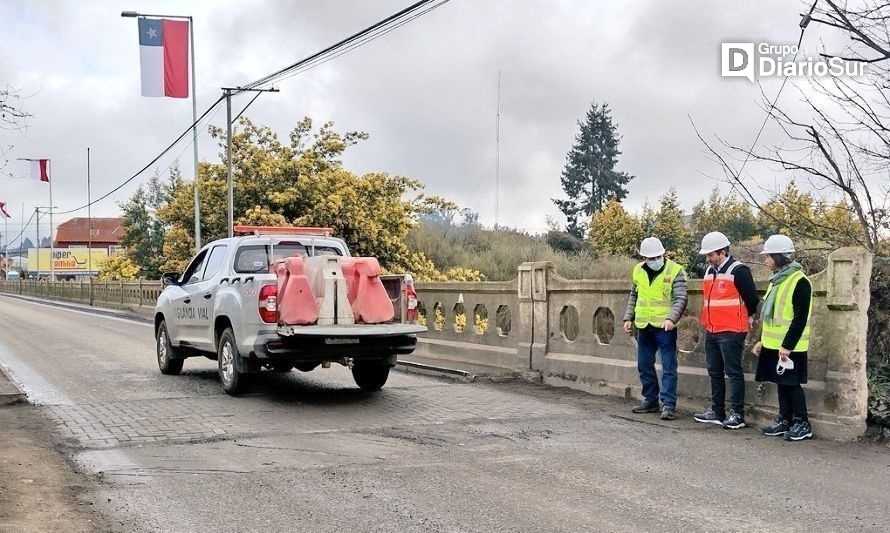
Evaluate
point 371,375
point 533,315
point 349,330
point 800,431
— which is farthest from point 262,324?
point 800,431

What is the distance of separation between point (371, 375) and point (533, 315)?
256cm

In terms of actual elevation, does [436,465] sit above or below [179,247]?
below

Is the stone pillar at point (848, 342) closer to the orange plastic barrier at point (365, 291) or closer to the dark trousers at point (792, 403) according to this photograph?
the dark trousers at point (792, 403)

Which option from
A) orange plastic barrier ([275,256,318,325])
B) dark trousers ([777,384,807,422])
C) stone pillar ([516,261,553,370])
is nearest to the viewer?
dark trousers ([777,384,807,422])

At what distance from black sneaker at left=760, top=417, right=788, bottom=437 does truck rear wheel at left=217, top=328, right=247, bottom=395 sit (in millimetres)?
5759

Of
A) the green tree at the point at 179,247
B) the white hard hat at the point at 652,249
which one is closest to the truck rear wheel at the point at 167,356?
the white hard hat at the point at 652,249

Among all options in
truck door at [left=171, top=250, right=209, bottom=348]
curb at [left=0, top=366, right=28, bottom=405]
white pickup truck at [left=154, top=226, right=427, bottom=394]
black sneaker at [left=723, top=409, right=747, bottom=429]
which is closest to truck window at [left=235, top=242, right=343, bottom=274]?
white pickup truck at [left=154, top=226, right=427, bottom=394]

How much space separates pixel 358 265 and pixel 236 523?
4743 mm

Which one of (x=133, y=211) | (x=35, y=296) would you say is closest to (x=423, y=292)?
(x=133, y=211)

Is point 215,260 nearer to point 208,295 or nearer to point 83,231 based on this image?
point 208,295

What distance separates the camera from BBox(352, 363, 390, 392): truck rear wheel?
10.6m

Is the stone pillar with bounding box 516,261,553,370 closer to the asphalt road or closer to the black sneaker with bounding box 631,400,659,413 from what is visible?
the asphalt road

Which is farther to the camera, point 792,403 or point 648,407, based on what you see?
point 648,407

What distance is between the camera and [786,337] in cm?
746
